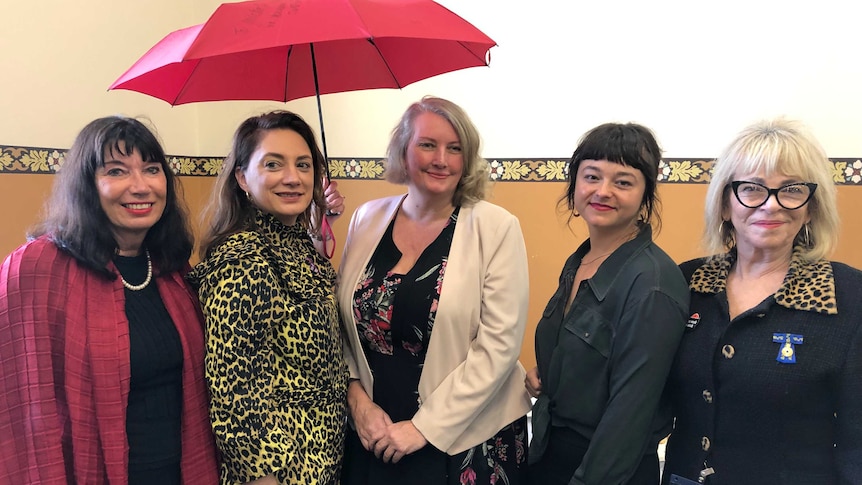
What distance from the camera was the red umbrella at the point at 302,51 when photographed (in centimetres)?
121

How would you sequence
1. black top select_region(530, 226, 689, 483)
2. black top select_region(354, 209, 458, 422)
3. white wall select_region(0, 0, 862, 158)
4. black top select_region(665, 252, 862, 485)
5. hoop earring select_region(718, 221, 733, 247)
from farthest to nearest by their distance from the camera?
white wall select_region(0, 0, 862, 158), black top select_region(354, 209, 458, 422), hoop earring select_region(718, 221, 733, 247), black top select_region(530, 226, 689, 483), black top select_region(665, 252, 862, 485)

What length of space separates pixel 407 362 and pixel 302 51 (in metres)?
0.98

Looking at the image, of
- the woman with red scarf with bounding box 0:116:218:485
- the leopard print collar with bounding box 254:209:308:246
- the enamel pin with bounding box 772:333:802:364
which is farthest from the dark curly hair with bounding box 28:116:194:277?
the enamel pin with bounding box 772:333:802:364

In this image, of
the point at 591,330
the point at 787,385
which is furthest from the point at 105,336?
the point at 787,385

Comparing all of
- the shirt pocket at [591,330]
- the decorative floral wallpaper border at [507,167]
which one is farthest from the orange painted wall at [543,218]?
the shirt pocket at [591,330]

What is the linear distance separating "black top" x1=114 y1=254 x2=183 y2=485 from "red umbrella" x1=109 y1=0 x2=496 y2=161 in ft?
1.66

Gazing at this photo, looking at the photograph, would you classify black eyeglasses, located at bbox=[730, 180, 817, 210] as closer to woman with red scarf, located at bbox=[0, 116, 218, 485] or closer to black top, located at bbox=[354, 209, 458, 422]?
black top, located at bbox=[354, 209, 458, 422]

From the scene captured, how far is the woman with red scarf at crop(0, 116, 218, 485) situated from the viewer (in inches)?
46.7

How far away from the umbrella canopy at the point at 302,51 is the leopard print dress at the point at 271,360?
0.43 meters

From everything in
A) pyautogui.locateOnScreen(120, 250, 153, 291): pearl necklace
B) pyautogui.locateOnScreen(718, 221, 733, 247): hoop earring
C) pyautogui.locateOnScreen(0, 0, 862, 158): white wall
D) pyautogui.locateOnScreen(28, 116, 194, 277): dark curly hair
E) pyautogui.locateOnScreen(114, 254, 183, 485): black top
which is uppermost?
pyautogui.locateOnScreen(0, 0, 862, 158): white wall

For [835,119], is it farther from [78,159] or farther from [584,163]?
[78,159]

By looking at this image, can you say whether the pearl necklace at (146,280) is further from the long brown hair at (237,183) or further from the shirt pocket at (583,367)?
the shirt pocket at (583,367)

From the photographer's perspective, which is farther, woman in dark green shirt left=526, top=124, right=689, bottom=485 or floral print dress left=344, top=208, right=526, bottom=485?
floral print dress left=344, top=208, right=526, bottom=485

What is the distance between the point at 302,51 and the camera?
1.75 metres
